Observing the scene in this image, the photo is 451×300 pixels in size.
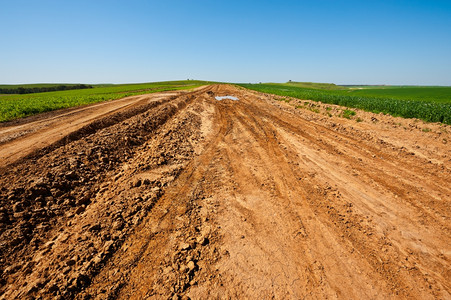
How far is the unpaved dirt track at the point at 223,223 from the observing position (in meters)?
2.77

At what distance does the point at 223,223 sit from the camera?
3.93 m

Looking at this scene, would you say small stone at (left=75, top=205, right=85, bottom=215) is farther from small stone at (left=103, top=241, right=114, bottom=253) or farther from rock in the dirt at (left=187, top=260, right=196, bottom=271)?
rock in the dirt at (left=187, top=260, right=196, bottom=271)

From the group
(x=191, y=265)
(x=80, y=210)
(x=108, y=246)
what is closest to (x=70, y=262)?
(x=108, y=246)

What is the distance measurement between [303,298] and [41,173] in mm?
6757

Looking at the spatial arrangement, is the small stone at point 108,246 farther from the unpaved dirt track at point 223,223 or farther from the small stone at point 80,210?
the small stone at point 80,210

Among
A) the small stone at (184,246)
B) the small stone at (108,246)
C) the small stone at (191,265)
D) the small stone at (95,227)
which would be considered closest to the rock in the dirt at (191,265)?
the small stone at (191,265)

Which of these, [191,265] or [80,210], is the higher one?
[80,210]

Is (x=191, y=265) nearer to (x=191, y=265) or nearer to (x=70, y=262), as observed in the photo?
(x=191, y=265)

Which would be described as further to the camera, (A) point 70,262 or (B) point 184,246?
(B) point 184,246

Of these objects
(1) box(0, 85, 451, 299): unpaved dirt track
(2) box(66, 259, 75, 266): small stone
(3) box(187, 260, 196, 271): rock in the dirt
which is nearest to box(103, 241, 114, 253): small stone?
(1) box(0, 85, 451, 299): unpaved dirt track

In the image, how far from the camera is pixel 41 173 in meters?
5.29

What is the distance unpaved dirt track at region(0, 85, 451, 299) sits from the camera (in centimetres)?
277

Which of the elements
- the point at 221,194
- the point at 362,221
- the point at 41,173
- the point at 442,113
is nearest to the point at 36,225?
the point at 41,173

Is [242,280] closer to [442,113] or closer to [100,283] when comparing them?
[100,283]
